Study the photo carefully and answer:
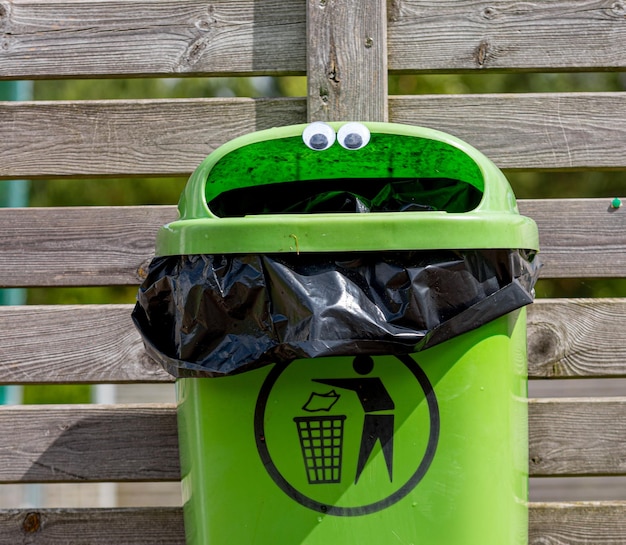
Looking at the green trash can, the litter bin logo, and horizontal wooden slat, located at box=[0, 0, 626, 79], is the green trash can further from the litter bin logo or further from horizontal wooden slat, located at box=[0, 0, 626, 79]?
horizontal wooden slat, located at box=[0, 0, 626, 79]

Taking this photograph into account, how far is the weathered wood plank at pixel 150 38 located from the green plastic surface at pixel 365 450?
3.58 feet

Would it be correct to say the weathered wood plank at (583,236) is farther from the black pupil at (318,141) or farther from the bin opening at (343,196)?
the black pupil at (318,141)

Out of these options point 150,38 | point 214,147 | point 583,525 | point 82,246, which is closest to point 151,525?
point 82,246

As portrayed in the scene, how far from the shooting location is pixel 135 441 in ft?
7.11

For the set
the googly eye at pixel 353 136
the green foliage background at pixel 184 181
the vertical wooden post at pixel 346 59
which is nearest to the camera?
the googly eye at pixel 353 136

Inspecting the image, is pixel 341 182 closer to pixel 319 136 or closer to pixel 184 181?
pixel 319 136

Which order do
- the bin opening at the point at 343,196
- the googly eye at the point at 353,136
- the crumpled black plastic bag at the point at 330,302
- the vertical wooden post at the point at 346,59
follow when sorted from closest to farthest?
the crumpled black plastic bag at the point at 330,302 → the googly eye at the point at 353,136 → the bin opening at the point at 343,196 → the vertical wooden post at the point at 346,59

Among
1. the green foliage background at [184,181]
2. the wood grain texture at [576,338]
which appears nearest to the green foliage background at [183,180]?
the green foliage background at [184,181]

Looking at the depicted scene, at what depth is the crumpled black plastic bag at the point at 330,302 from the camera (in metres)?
1.35

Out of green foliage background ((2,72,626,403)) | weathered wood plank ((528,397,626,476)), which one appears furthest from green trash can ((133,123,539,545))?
green foliage background ((2,72,626,403))

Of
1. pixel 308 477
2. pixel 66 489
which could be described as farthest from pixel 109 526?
pixel 66 489

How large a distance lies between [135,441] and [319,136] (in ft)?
3.51

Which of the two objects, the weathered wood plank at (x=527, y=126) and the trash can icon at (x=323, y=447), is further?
the weathered wood plank at (x=527, y=126)

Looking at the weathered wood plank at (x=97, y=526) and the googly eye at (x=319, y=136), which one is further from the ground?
the googly eye at (x=319, y=136)
